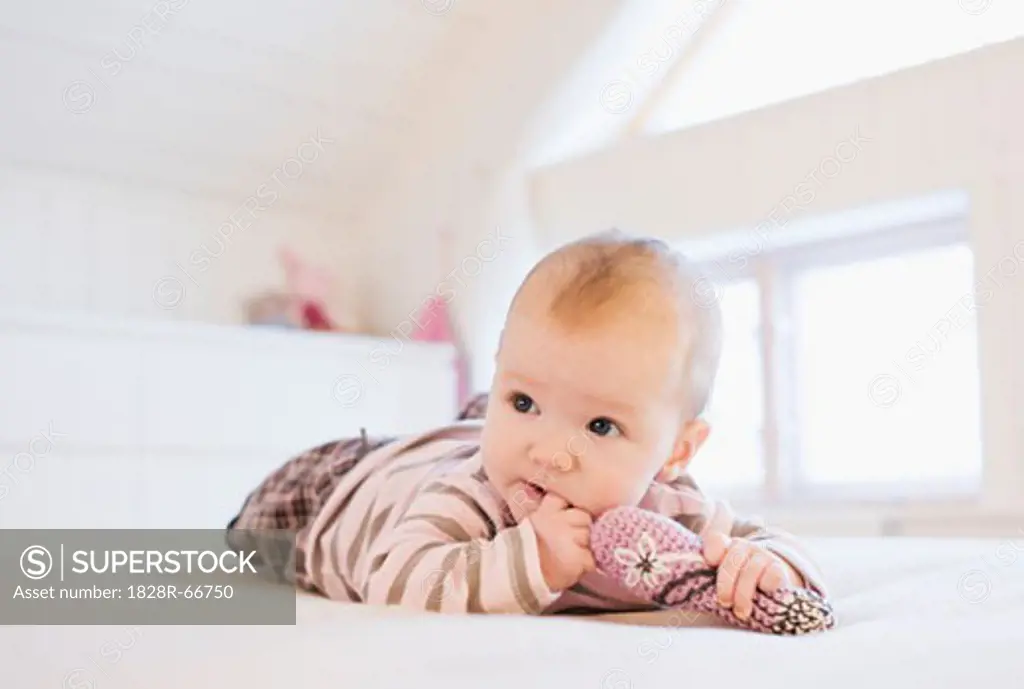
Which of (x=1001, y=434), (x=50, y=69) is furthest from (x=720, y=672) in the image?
(x=50, y=69)

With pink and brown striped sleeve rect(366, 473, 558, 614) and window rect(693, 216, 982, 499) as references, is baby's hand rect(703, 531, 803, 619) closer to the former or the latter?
pink and brown striped sleeve rect(366, 473, 558, 614)

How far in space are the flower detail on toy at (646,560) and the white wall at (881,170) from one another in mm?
1669

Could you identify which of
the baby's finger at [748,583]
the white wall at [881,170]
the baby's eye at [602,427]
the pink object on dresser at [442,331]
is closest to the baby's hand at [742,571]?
the baby's finger at [748,583]

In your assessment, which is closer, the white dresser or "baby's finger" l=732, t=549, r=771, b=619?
"baby's finger" l=732, t=549, r=771, b=619

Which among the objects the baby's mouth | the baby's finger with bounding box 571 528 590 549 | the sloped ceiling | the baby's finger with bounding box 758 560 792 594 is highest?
the sloped ceiling

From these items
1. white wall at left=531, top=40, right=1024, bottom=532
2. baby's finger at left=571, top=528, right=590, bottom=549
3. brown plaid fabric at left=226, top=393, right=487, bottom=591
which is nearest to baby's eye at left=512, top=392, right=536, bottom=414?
baby's finger at left=571, top=528, right=590, bottom=549

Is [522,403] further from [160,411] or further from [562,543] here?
[160,411]

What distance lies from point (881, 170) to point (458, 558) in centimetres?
191

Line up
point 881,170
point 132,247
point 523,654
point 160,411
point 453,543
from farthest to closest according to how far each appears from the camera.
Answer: point 132,247 → point 160,411 → point 881,170 → point 453,543 → point 523,654

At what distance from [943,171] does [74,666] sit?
222cm

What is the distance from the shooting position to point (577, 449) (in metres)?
1.04

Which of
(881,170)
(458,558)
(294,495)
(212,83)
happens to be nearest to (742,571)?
(458,558)

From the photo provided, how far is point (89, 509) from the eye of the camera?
8.96 ft

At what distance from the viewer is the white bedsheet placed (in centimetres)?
69
